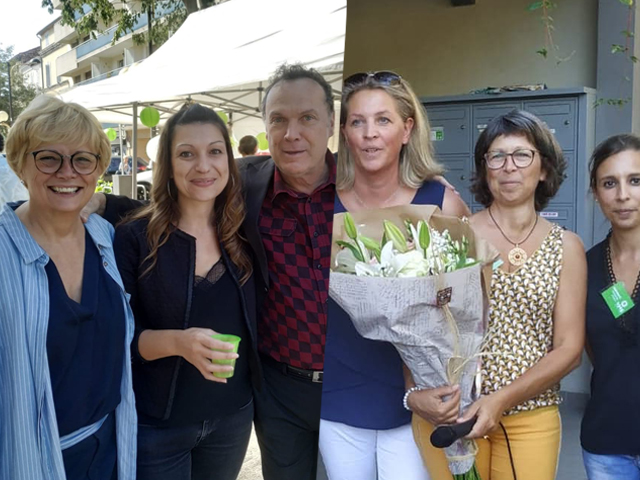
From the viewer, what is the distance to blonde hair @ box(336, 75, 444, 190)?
3.03 ft

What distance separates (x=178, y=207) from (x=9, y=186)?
251mm

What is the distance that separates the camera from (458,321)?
3.21ft

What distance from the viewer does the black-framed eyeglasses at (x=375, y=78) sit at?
36.8 inches

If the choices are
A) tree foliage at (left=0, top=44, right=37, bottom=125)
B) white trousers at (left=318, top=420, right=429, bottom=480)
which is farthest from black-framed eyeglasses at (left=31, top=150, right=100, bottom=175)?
white trousers at (left=318, top=420, right=429, bottom=480)

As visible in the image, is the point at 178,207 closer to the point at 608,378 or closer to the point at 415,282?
the point at 415,282

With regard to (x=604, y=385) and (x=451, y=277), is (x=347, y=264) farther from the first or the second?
(x=604, y=385)

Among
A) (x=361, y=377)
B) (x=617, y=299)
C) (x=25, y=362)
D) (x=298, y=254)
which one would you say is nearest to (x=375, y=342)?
(x=361, y=377)

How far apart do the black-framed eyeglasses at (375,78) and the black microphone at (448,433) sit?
58 centimetres

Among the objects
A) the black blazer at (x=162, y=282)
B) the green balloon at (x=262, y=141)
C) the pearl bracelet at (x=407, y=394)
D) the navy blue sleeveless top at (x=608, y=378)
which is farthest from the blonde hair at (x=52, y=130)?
the navy blue sleeveless top at (x=608, y=378)

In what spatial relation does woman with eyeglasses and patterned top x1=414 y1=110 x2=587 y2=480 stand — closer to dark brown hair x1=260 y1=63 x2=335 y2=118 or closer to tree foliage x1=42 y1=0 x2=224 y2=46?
dark brown hair x1=260 y1=63 x2=335 y2=118

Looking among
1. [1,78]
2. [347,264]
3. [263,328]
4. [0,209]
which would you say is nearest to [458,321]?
[347,264]

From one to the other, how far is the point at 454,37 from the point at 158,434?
85 cm

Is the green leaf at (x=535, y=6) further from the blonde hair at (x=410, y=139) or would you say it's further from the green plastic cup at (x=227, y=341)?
the green plastic cup at (x=227, y=341)

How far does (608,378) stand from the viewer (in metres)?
1.09
